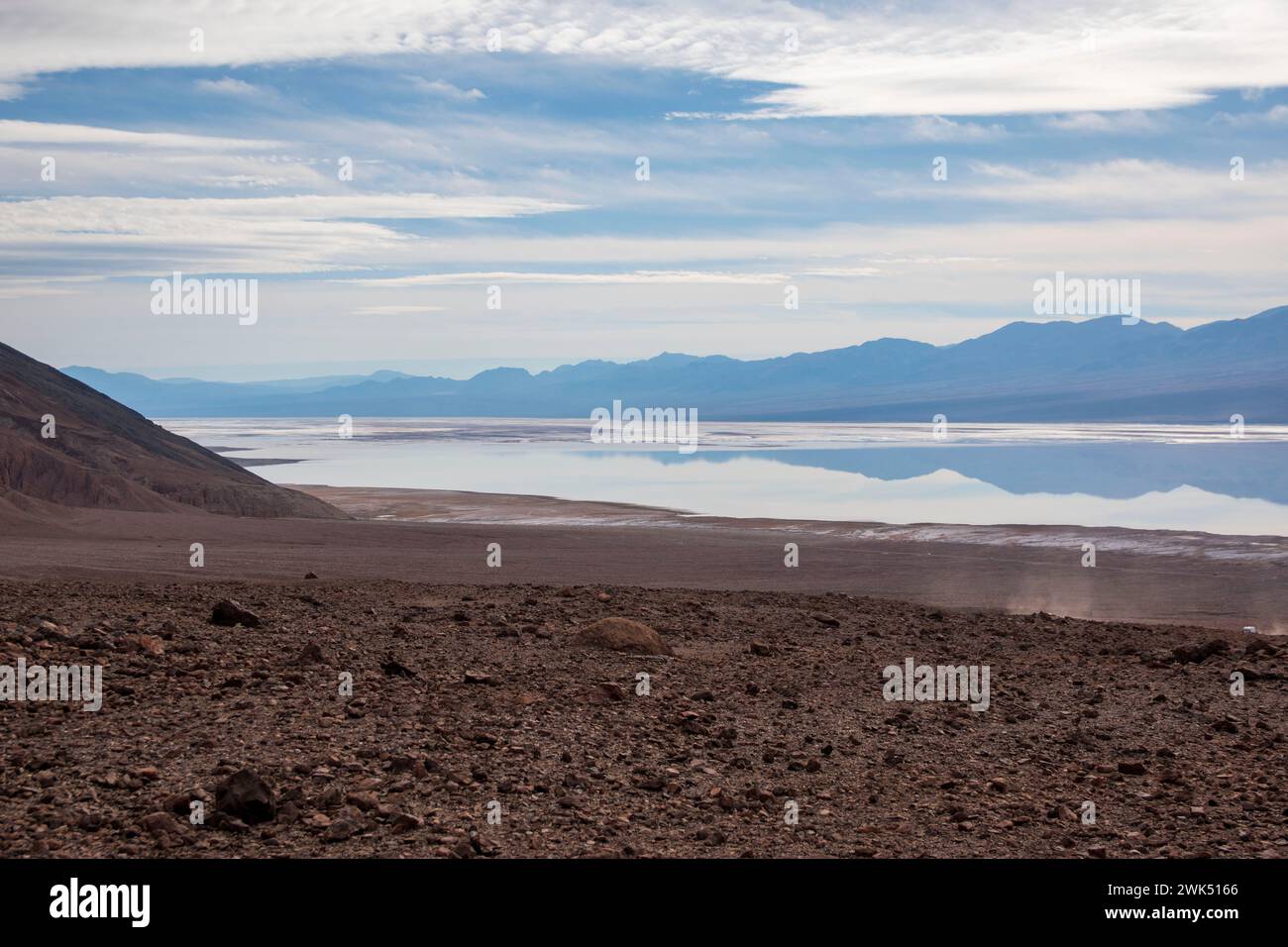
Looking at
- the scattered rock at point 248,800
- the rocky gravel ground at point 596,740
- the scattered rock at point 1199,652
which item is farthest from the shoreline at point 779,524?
the scattered rock at point 248,800

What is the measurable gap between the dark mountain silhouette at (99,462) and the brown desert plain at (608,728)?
16.4m

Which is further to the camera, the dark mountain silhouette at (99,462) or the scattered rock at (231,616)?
the dark mountain silhouette at (99,462)

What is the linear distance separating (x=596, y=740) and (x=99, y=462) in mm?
33431

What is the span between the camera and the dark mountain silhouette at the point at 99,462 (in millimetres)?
33062

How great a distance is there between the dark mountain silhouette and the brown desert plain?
16.4 m

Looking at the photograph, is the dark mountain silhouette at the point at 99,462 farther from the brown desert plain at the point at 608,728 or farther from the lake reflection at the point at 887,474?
the brown desert plain at the point at 608,728

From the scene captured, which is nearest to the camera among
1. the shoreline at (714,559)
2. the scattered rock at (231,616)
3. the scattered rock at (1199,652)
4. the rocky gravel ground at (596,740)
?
the rocky gravel ground at (596,740)

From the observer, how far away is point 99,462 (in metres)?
37.4

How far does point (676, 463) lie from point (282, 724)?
53608 mm

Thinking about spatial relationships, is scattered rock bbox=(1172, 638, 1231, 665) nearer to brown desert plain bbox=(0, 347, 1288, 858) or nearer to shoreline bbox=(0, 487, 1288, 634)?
brown desert plain bbox=(0, 347, 1288, 858)

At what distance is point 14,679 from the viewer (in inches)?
339

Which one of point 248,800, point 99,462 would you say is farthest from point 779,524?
point 248,800
